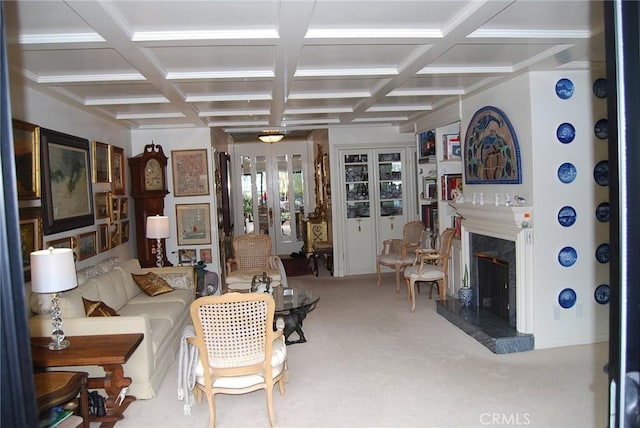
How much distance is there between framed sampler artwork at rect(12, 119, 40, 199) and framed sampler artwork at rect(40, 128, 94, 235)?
0.18 meters

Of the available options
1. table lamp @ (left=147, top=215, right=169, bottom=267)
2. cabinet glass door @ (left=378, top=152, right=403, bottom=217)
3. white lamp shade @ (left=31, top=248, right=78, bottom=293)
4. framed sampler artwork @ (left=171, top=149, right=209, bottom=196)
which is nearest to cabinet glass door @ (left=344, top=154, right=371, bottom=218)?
cabinet glass door @ (left=378, top=152, right=403, bottom=217)

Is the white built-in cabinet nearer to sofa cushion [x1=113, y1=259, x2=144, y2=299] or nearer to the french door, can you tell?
the french door

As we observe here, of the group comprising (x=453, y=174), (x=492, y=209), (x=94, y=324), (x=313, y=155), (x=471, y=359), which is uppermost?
(x=313, y=155)

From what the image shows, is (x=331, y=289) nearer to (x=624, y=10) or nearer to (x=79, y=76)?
(x=79, y=76)

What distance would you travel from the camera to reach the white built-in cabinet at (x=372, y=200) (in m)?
7.96

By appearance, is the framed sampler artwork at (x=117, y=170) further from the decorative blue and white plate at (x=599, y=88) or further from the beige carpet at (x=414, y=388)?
the decorative blue and white plate at (x=599, y=88)

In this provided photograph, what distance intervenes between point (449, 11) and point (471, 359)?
284 cm

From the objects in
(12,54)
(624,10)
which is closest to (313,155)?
(12,54)

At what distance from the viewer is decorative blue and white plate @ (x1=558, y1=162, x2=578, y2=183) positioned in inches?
167

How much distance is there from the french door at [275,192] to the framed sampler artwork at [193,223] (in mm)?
3545

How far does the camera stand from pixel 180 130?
6926mm

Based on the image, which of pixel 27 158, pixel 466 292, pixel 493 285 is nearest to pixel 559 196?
pixel 493 285

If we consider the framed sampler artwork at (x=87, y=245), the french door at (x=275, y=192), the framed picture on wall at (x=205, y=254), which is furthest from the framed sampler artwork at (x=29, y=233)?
the french door at (x=275, y=192)
